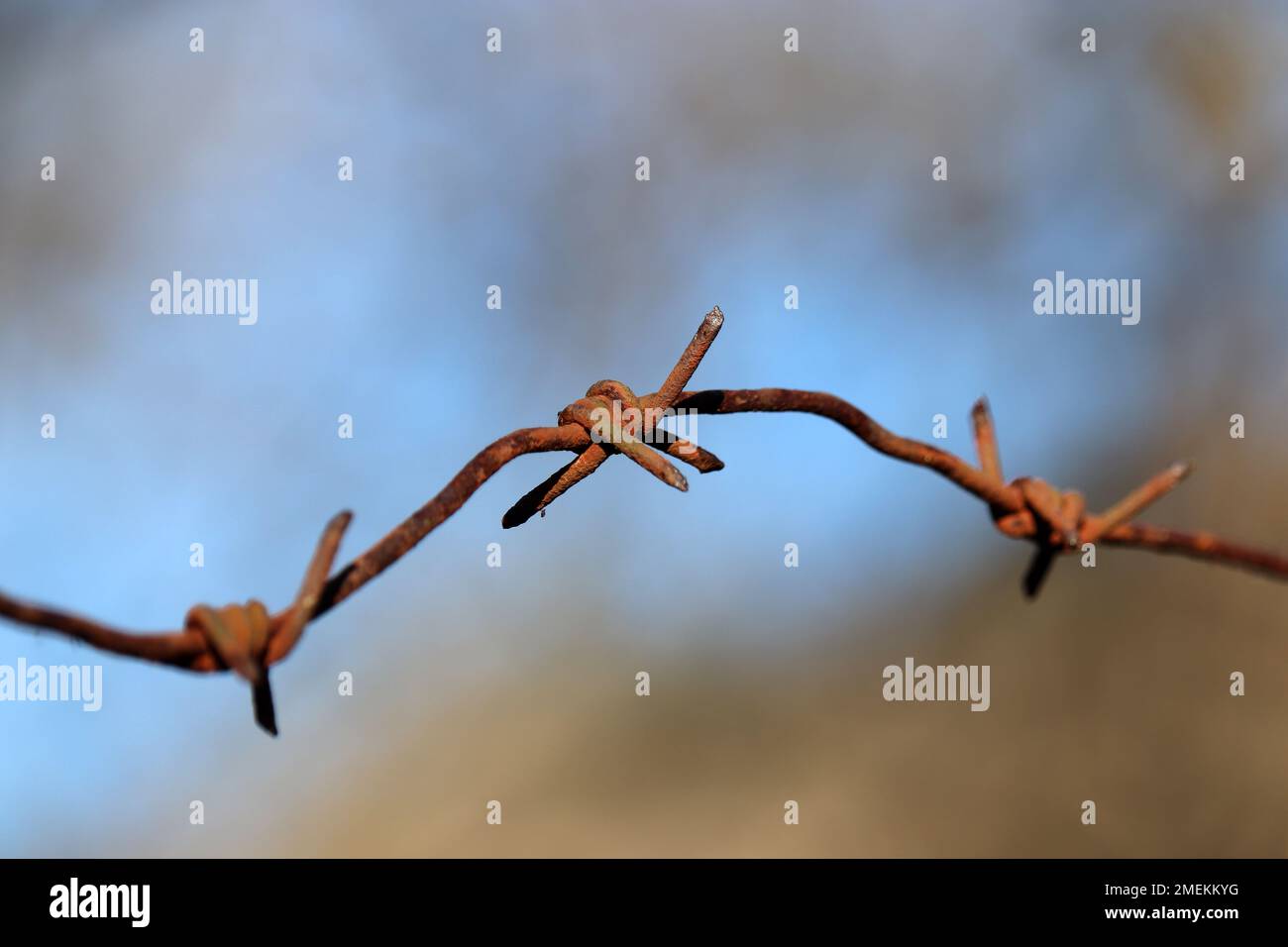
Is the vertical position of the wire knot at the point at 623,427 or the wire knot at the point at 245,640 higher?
the wire knot at the point at 623,427

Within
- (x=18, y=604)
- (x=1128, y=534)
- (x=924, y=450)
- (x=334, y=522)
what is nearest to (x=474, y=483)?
(x=334, y=522)

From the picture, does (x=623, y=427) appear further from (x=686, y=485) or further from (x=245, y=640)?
(x=245, y=640)

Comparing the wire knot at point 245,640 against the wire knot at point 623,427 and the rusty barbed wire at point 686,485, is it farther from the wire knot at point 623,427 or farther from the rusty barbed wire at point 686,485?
the wire knot at point 623,427

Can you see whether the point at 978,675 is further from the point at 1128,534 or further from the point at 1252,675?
the point at 1128,534

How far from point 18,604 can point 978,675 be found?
17.1 ft

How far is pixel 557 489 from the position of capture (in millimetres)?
1284

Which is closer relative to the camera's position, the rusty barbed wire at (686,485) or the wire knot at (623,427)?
the rusty barbed wire at (686,485)

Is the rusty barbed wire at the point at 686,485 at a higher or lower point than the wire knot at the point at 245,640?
higher

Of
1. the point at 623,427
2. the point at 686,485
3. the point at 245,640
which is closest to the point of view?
the point at 245,640

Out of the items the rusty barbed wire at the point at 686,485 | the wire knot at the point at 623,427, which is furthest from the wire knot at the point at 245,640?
the wire knot at the point at 623,427

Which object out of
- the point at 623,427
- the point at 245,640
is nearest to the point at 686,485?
the point at 623,427

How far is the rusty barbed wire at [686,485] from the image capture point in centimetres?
101

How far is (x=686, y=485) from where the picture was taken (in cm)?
110

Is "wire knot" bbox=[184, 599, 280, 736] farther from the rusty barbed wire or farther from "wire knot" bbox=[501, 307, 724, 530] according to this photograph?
"wire knot" bbox=[501, 307, 724, 530]
